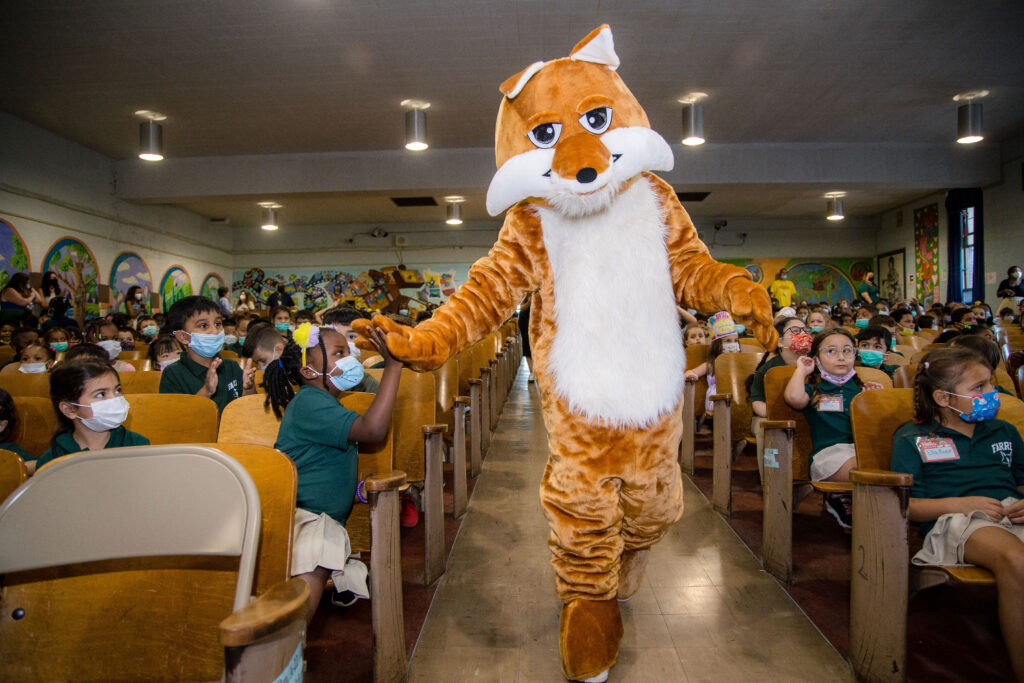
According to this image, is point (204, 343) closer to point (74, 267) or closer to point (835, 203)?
point (74, 267)

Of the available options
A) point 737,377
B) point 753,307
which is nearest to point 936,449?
point 753,307

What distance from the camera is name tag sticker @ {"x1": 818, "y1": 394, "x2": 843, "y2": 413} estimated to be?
262 centimetres

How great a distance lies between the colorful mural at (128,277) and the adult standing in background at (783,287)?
1246 centimetres

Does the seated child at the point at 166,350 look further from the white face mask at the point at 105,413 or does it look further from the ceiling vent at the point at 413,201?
the ceiling vent at the point at 413,201

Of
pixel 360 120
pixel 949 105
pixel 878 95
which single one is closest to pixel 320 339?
pixel 360 120

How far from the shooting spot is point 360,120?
7211 mm

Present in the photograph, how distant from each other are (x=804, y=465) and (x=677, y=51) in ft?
13.9

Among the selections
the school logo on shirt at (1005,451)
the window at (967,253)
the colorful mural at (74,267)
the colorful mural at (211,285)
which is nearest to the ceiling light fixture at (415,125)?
the colorful mural at (74,267)

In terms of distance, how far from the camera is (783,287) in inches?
545

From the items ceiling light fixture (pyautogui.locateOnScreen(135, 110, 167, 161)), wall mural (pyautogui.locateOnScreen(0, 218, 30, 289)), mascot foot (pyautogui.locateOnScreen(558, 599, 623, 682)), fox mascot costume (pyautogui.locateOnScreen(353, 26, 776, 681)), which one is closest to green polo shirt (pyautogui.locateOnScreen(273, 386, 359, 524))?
fox mascot costume (pyautogui.locateOnScreen(353, 26, 776, 681))

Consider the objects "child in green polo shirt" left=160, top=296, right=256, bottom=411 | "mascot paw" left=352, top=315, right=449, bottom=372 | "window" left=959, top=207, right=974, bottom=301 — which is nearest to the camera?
"mascot paw" left=352, top=315, right=449, bottom=372

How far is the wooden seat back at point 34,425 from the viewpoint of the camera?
2.48 metres

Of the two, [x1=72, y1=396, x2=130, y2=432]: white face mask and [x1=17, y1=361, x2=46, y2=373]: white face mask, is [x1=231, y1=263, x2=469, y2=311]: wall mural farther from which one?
[x1=72, y1=396, x2=130, y2=432]: white face mask

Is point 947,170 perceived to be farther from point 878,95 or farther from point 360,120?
point 360,120
